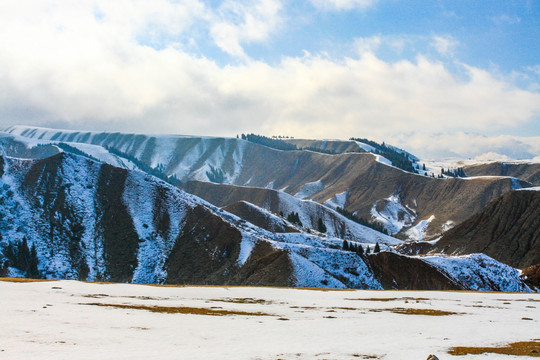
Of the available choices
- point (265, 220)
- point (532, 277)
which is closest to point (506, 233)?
point (532, 277)

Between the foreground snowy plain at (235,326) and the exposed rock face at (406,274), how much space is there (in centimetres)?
4826

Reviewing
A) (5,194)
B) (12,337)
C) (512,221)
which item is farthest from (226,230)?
(512,221)

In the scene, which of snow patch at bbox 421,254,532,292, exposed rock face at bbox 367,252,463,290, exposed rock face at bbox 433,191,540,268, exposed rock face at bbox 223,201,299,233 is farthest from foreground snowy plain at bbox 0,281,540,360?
exposed rock face at bbox 223,201,299,233

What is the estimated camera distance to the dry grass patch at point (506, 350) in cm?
3425

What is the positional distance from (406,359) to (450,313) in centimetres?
3128

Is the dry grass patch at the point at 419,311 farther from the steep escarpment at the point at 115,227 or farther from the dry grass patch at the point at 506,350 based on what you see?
the steep escarpment at the point at 115,227

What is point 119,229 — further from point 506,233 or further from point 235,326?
point 506,233

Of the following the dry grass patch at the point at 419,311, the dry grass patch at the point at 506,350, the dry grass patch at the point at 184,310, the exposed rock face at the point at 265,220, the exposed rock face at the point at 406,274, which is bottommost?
the exposed rock face at the point at 406,274

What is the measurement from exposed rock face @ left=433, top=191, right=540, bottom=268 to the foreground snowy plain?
11042 centimetres

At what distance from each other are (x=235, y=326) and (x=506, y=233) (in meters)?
168

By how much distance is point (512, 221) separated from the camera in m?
187

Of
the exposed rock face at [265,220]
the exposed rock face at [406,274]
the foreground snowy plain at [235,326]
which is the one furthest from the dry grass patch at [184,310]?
the exposed rock face at [265,220]

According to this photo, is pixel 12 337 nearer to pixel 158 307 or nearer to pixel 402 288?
pixel 158 307

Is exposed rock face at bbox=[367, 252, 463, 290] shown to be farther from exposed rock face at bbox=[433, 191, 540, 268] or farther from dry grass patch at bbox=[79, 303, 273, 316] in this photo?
dry grass patch at bbox=[79, 303, 273, 316]
